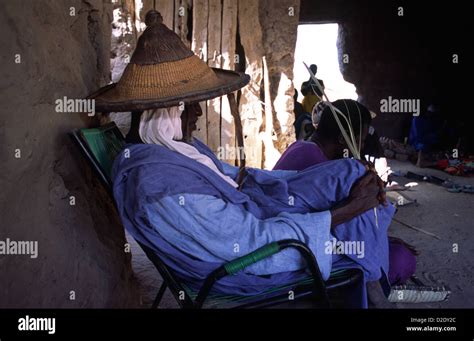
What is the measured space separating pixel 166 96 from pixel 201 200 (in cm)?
46

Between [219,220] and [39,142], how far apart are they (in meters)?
0.78

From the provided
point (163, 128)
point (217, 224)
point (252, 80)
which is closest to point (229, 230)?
point (217, 224)

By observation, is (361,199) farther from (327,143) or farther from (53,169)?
(53,169)

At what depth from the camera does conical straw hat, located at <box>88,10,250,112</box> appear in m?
2.07

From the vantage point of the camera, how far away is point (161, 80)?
83.7 inches

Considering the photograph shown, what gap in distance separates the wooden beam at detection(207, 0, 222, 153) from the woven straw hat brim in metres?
2.74

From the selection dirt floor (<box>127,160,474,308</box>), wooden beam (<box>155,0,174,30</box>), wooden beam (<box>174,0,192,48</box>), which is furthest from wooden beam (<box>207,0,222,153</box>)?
dirt floor (<box>127,160,474,308</box>)

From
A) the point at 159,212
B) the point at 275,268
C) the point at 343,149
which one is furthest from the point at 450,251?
the point at 159,212

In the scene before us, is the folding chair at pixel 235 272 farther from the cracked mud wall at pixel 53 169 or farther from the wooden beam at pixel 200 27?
the wooden beam at pixel 200 27

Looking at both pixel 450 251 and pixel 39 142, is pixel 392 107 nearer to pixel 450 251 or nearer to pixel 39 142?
pixel 450 251

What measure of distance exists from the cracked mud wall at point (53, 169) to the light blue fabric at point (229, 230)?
1.50 feet

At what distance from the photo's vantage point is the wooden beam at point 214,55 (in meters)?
4.89

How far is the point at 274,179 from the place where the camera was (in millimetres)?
2533

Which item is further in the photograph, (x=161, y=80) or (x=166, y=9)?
(x=166, y=9)
